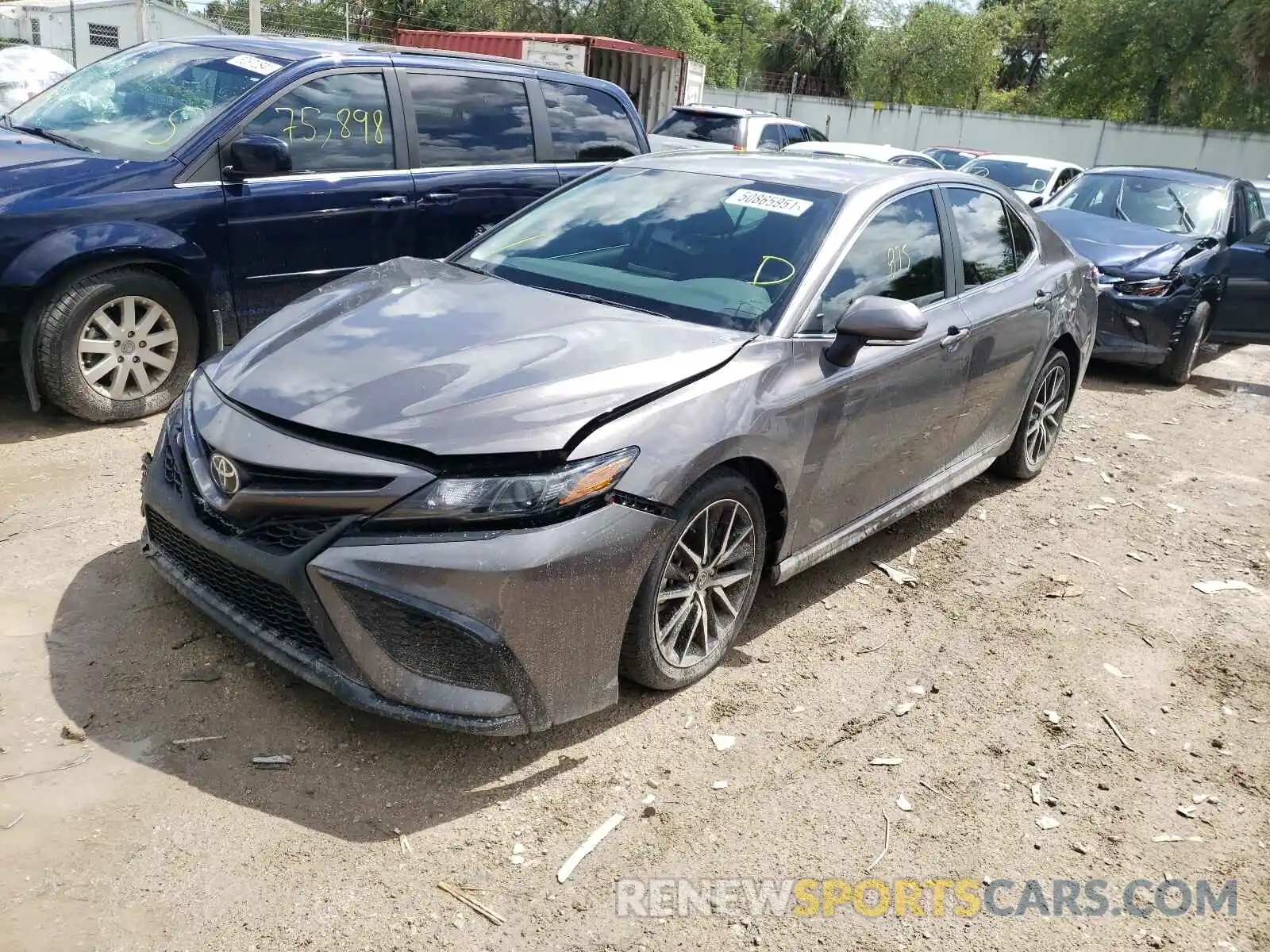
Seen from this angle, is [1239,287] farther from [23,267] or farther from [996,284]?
[23,267]

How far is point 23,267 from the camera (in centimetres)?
494

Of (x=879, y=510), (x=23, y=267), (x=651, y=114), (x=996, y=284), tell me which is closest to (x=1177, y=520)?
(x=996, y=284)

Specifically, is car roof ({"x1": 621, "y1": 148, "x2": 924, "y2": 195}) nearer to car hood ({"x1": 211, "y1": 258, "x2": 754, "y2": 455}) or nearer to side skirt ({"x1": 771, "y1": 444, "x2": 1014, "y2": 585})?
car hood ({"x1": 211, "y1": 258, "x2": 754, "y2": 455})

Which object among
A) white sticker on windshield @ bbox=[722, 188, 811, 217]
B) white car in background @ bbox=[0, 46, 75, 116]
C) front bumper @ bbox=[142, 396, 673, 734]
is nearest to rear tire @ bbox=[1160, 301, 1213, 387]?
white sticker on windshield @ bbox=[722, 188, 811, 217]

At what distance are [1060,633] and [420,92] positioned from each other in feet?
15.2

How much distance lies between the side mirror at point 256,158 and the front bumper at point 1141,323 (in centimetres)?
638

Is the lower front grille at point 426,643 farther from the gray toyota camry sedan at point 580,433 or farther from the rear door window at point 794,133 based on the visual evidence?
the rear door window at point 794,133

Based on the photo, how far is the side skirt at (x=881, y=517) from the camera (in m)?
4.05

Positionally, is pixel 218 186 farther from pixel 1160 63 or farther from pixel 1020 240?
pixel 1160 63

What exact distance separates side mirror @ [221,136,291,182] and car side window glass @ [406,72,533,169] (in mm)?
1079

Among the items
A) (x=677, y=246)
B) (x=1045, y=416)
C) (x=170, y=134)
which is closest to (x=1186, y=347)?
(x=1045, y=416)

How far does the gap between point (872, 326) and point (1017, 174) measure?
13664mm

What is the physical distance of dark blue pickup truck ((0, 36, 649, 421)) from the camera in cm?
513

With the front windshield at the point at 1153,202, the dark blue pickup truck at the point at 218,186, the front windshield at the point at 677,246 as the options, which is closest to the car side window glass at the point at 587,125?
the dark blue pickup truck at the point at 218,186
